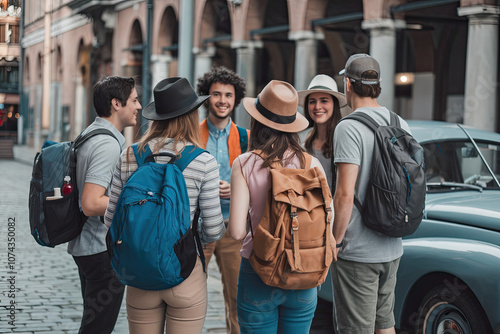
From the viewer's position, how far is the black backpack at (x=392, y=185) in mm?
3637

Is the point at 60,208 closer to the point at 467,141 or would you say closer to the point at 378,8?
the point at 467,141

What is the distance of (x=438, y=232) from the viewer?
490cm

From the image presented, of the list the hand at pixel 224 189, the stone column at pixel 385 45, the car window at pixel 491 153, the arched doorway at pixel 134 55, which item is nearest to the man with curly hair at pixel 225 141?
the hand at pixel 224 189

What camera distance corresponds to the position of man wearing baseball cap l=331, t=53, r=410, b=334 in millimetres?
3645

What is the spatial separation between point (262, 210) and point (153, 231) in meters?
0.54

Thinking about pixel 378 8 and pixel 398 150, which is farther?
pixel 378 8

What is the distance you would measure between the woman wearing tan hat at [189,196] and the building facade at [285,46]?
2.04 m

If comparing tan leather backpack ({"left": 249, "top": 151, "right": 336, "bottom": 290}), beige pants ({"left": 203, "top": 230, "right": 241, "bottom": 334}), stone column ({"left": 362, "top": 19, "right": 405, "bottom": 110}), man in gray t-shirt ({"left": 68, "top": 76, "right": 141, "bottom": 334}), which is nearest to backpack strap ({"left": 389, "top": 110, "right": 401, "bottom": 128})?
tan leather backpack ({"left": 249, "top": 151, "right": 336, "bottom": 290})

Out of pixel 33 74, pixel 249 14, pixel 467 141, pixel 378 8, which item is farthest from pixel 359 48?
pixel 33 74

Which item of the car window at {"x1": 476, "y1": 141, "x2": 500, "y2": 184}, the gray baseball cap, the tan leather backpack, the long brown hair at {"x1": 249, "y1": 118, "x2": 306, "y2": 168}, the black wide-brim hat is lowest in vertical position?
the tan leather backpack

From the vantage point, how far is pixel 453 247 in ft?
15.2

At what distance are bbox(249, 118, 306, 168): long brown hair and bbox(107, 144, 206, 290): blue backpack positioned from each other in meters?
0.42

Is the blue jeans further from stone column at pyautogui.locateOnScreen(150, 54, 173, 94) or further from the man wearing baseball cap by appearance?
stone column at pyautogui.locateOnScreen(150, 54, 173, 94)

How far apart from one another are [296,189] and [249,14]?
53.5ft
